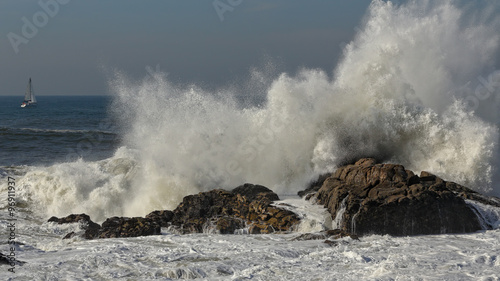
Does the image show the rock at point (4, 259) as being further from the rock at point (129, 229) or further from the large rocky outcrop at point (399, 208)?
the large rocky outcrop at point (399, 208)

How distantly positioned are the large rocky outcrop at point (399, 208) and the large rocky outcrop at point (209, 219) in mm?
1218

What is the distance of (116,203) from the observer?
15258mm

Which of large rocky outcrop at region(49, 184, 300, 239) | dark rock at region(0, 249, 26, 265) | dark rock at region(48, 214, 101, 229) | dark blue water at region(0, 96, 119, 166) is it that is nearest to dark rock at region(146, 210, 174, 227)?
large rocky outcrop at region(49, 184, 300, 239)

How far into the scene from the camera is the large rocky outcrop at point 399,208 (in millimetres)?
10500

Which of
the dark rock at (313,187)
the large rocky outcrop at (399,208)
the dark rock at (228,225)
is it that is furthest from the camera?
the dark rock at (313,187)

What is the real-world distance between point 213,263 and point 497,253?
484 centimetres

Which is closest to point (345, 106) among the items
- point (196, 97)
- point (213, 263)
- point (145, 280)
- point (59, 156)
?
point (196, 97)

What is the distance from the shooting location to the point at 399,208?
10.6 m

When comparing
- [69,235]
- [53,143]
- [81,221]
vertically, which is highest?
[53,143]

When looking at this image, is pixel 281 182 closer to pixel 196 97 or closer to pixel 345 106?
pixel 345 106

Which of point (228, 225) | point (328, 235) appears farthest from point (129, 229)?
point (328, 235)

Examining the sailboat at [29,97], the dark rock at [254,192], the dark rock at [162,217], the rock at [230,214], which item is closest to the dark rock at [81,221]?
the dark rock at [162,217]

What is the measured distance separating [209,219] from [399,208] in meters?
3.98

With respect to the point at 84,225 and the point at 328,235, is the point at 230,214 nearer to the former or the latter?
the point at 328,235
